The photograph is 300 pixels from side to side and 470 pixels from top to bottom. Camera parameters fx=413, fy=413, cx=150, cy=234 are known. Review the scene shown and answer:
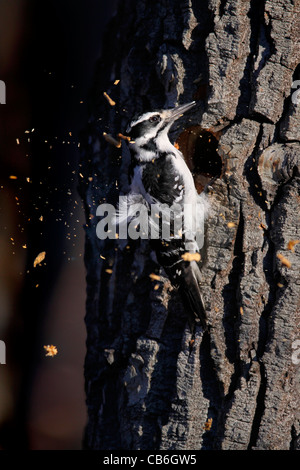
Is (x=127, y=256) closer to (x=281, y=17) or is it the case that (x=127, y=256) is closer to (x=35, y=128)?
(x=35, y=128)

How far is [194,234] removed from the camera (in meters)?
1.23

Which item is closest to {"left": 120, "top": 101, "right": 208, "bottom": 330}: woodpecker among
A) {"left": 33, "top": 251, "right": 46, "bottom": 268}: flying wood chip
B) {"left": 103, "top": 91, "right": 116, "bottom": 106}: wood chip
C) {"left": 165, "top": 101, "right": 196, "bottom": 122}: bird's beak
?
{"left": 165, "top": 101, "right": 196, "bottom": 122}: bird's beak

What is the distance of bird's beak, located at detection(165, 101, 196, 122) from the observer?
1148 mm

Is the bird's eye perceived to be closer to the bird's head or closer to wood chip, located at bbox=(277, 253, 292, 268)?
the bird's head

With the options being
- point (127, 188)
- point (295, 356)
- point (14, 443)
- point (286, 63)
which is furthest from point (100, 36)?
point (14, 443)

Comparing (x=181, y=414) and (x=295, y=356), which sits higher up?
(x=295, y=356)

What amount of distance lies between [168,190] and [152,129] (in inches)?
7.4
